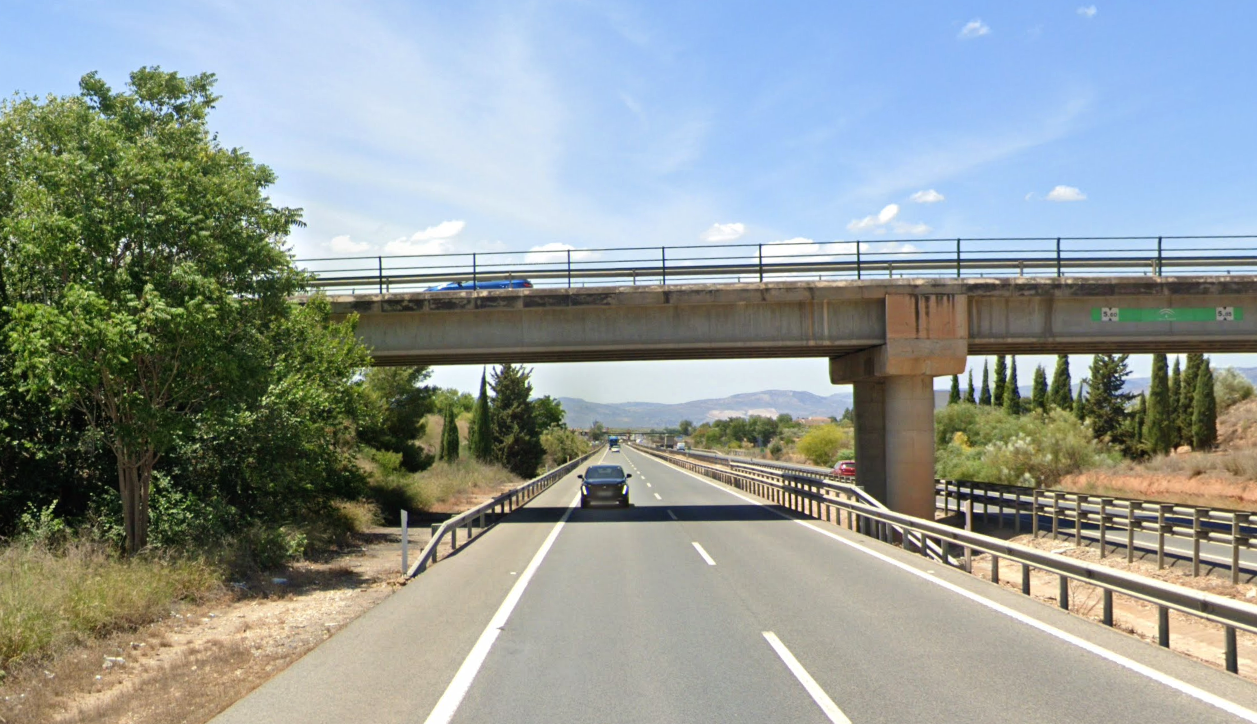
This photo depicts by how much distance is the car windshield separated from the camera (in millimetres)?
28250

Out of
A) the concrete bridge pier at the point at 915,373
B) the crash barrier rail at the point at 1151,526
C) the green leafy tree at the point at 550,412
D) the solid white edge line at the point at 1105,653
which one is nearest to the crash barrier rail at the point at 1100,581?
the solid white edge line at the point at 1105,653

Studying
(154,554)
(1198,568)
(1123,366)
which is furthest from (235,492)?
(1123,366)

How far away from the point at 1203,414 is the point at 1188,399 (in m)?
2.07

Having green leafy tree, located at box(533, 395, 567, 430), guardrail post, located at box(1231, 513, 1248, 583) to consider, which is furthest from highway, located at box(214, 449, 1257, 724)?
green leafy tree, located at box(533, 395, 567, 430)

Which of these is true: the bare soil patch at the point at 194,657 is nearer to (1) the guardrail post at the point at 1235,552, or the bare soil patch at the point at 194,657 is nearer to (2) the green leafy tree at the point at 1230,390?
(1) the guardrail post at the point at 1235,552

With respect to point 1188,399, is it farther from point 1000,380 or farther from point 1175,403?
point 1000,380

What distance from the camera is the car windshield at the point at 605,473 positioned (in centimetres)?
2825

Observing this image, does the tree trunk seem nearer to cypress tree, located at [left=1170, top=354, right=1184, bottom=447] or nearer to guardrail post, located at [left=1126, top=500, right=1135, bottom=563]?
guardrail post, located at [left=1126, top=500, right=1135, bottom=563]

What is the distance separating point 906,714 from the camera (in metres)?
6.28

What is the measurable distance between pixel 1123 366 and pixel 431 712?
219 ft

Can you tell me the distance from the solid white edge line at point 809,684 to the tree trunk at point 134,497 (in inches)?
431

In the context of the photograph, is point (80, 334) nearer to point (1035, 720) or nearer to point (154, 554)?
point (154, 554)

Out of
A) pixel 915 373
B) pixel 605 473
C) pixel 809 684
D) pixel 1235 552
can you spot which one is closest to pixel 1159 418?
pixel 915 373

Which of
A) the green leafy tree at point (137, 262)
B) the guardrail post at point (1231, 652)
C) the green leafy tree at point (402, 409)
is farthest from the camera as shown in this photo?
the green leafy tree at point (402, 409)
